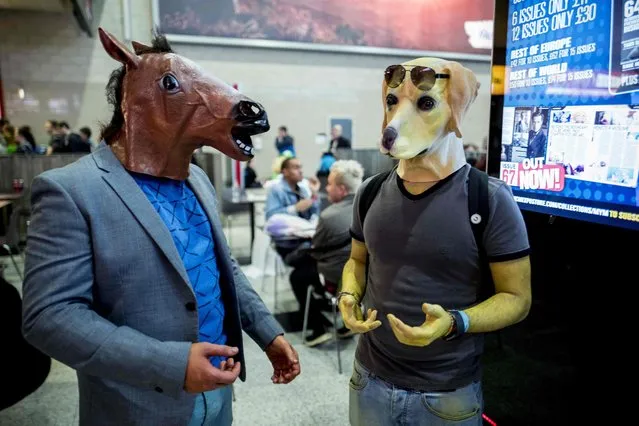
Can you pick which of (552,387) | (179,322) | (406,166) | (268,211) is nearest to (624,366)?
(552,387)

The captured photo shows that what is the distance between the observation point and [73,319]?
0.87m

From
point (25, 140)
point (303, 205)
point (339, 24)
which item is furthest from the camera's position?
point (339, 24)

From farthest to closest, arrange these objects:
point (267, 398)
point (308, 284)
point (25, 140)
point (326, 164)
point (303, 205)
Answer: point (25, 140) < point (326, 164) < point (303, 205) < point (308, 284) < point (267, 398)

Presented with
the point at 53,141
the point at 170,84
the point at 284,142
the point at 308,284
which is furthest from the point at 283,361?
the point at 284,142

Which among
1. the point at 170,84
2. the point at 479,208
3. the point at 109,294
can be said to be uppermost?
the point at 170,84

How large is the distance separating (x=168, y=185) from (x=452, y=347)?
789mm

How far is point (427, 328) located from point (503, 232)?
0.96 feet

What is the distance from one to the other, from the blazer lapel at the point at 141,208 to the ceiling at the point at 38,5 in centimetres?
872

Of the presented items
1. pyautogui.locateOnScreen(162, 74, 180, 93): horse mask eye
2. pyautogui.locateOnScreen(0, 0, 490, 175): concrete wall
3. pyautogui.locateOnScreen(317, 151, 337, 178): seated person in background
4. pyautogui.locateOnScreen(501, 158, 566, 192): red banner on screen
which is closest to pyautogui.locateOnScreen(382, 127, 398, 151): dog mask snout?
pyautogui.locateOnScreen(162, 74, 180, 93): horse mask eye

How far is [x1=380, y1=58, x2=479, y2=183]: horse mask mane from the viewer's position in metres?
1.13

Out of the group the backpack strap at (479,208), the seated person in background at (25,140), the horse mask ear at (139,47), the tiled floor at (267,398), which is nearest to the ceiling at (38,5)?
the seated person in background at (25,140)

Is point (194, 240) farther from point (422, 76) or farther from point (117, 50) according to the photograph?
point (422, 76)

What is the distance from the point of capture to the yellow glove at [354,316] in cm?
116

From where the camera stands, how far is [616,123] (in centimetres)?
134
